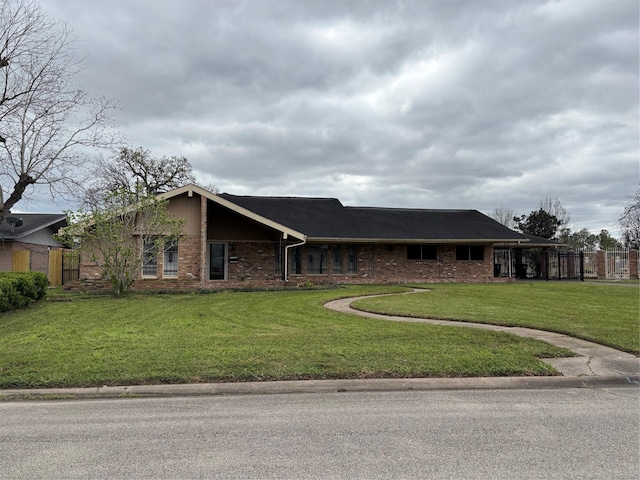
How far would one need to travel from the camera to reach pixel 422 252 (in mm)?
26047

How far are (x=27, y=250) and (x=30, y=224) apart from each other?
237 centimetres

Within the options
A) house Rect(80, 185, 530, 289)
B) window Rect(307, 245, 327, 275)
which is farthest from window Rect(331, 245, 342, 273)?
window Rect(307, 245, 327, 275)

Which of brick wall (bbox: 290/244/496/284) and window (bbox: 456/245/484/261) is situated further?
window (bbox: 456/245/484/261)

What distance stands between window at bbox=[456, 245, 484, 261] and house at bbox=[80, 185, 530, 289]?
58 mm

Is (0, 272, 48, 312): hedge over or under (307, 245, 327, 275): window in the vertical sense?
under

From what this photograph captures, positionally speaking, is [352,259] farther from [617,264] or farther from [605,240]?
[605,240]

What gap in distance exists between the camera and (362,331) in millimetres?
9445

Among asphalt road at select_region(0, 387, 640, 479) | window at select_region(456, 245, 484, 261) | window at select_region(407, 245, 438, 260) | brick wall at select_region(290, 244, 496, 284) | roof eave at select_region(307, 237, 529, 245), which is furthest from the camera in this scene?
window at select_region(456, 245, 484, 261)

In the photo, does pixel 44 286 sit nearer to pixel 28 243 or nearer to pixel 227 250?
pixel 227 250

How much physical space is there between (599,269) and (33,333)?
33.3 meters

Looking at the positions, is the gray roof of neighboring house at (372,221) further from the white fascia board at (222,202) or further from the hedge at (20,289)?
the hedge at (20,289)

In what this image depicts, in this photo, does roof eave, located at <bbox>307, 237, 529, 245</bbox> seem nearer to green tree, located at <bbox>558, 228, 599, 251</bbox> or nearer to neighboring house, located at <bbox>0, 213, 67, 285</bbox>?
neighboring house, located at <bbox>0, 213, 67, 285</bbox>

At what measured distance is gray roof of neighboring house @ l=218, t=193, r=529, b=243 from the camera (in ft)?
81.7

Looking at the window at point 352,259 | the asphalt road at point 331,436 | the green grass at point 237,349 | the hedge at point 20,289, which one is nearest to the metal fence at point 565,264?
the window at point 352,259
